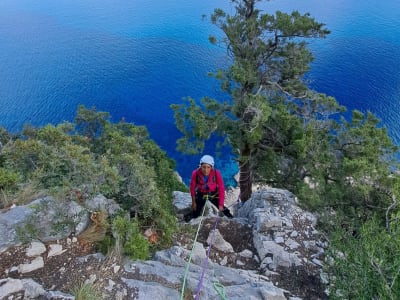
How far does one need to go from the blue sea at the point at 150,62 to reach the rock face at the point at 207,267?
1611 centimetres

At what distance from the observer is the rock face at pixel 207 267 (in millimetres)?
4262

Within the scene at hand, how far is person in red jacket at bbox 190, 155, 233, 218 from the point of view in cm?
745

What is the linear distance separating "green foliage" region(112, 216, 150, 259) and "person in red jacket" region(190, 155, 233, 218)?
2733mm

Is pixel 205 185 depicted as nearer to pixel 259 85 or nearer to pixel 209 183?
pixel 209 183

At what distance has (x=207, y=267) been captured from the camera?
5352 mm

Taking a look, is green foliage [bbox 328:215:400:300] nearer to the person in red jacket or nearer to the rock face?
the rock face

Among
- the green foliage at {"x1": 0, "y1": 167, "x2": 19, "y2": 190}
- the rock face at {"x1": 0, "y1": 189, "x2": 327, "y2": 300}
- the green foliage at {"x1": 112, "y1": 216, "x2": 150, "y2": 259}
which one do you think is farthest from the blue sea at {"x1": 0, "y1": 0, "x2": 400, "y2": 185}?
the green foliage at {"x1": 112, "y1": 216, "x2": 150, "y2": 259}

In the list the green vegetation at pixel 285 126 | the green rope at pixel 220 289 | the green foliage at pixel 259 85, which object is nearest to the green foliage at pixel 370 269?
the green rope at pixel 220 289

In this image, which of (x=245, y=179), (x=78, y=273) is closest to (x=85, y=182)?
(x=78, y=273)

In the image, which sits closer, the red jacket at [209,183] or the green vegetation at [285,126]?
the red jacket at [209,183]

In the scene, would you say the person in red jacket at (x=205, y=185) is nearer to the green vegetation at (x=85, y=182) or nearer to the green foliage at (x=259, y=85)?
the green vegetation at (x=85, y=182)

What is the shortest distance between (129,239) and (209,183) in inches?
128

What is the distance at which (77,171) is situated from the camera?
5.19 metres

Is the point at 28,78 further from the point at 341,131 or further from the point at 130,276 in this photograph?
the point at 130,276
